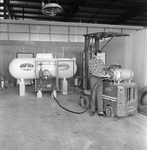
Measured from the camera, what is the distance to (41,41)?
30.9 ft

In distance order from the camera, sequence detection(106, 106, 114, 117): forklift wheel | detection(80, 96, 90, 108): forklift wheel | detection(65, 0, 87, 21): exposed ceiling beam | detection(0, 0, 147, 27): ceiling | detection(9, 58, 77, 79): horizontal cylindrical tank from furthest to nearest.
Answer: detection(0, 0, 147, 27): ceiling < detection(65, 0, 87, 21): exposed ceiling beam < detection(9, 58, 77, 79): horizontal cylindrical tank < detection(80, 96, 90, 108): forklift wheel < detection(106, 106, 114, 117): forklift wheel

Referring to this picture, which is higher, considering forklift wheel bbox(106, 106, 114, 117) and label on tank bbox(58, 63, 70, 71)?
label on tank bbox(58, 63, 70, 71)

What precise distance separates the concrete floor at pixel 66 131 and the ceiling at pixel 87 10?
6187 millimetres

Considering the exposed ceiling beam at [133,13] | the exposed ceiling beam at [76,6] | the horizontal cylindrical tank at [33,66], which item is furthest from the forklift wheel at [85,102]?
the exposed ceiling beam at [133,13]

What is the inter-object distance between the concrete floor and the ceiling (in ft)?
20.3

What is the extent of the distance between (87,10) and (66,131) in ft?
28.9

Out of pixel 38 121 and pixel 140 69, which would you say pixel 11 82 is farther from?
A: pixel 140 69

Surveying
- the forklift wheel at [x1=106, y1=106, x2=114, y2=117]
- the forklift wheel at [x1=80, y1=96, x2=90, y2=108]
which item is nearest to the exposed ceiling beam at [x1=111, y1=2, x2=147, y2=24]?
the forklift wheel at [x1=80, y1=96, x2=90, y2=108]

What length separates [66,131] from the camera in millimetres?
2977

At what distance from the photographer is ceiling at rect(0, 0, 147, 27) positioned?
8688 mm

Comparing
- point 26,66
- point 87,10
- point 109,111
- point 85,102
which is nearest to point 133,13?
point 87,10

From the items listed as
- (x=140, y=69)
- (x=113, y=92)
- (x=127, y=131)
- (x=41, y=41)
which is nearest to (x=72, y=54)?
(x=41, y=41)

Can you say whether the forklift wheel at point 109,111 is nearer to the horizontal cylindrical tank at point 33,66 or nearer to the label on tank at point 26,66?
the horizontal cylindrical tank at point 33,66

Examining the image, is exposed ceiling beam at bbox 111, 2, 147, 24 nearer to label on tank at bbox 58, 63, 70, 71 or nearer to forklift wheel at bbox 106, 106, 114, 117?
label on tank at bbox 58, 63, 70, 71
